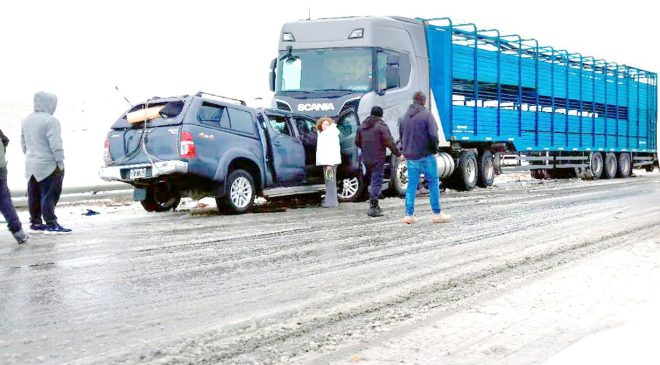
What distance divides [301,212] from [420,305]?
795cm

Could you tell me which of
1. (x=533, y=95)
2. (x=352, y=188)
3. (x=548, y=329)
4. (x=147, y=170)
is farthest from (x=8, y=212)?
(x=533, y=95)

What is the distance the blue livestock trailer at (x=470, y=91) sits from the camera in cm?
1511

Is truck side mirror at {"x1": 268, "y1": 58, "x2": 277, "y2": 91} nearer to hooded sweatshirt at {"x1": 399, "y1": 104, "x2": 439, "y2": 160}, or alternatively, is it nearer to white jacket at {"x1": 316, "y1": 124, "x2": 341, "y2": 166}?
white jacket at {"x1": 316, "y1": 124, "x2": 341, "y2": 166}

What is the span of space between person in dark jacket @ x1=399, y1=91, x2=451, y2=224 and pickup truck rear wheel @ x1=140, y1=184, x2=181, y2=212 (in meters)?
4.44

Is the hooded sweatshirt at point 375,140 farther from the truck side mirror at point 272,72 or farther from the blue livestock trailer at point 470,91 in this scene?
the truck side mirror at point 272,72

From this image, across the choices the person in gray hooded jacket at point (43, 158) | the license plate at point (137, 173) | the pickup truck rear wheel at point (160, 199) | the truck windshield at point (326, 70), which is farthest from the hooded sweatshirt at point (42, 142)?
the truck windshield at point (326, 70)

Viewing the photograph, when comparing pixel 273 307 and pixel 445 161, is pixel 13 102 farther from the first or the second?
pixel 273 307

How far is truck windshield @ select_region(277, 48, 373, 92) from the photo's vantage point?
1500 cm

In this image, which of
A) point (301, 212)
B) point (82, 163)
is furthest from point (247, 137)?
point (82, 163)

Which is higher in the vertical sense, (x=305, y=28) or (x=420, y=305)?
(x=305, y=28)

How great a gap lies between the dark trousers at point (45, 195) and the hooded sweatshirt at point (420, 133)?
489cm

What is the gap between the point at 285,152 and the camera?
44.2 feet

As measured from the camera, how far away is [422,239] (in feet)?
28.0

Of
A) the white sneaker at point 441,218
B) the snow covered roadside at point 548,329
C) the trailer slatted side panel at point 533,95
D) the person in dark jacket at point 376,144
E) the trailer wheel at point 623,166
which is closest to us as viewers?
the snow covered roadside at point 548,329
